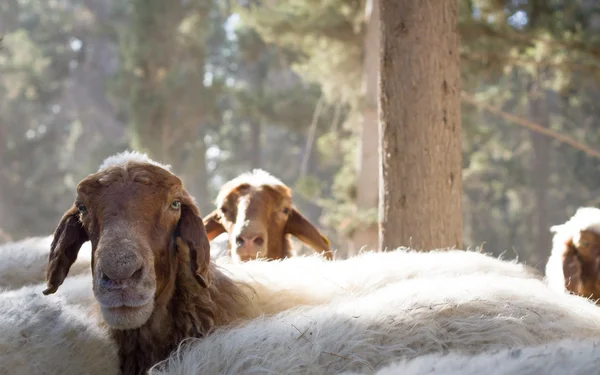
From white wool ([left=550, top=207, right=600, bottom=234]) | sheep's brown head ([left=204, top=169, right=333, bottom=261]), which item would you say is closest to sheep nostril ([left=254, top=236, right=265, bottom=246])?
sheep's brown head ([left=204, top=169, right=333, bottom=261])

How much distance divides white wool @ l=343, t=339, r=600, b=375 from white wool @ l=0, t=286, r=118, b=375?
68.7 inches

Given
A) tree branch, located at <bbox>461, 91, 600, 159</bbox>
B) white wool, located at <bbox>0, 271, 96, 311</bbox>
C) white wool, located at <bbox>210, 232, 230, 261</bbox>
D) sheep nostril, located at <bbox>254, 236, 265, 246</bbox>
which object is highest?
tree branch, located at <bbox>461, 91, 600, 159</bbox>

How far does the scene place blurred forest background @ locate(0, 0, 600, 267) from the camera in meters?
10.5

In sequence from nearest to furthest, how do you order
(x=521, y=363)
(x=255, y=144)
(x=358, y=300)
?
(x=521, y=363) < (x=358, y=300) < (x=255, y=144)

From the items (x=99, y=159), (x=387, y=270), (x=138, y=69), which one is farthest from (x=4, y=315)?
(x=99, y=159)

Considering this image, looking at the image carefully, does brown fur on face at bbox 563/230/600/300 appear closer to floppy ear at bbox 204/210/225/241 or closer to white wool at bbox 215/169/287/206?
white wool at bbox 215/169/287/206

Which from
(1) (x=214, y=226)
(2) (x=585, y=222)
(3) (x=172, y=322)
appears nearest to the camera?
(3) (x=172, y=322)

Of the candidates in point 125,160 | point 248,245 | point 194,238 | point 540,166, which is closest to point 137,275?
point 194,238

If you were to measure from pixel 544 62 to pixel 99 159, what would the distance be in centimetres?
1834

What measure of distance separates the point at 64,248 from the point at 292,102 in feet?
55.3

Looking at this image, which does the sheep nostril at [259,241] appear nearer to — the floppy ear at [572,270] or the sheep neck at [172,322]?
the sheep neck at [172,322]

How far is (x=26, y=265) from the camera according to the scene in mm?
5105

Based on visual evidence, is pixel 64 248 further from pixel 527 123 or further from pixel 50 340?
pixel 527 123

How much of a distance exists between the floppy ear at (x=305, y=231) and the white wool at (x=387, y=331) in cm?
241
